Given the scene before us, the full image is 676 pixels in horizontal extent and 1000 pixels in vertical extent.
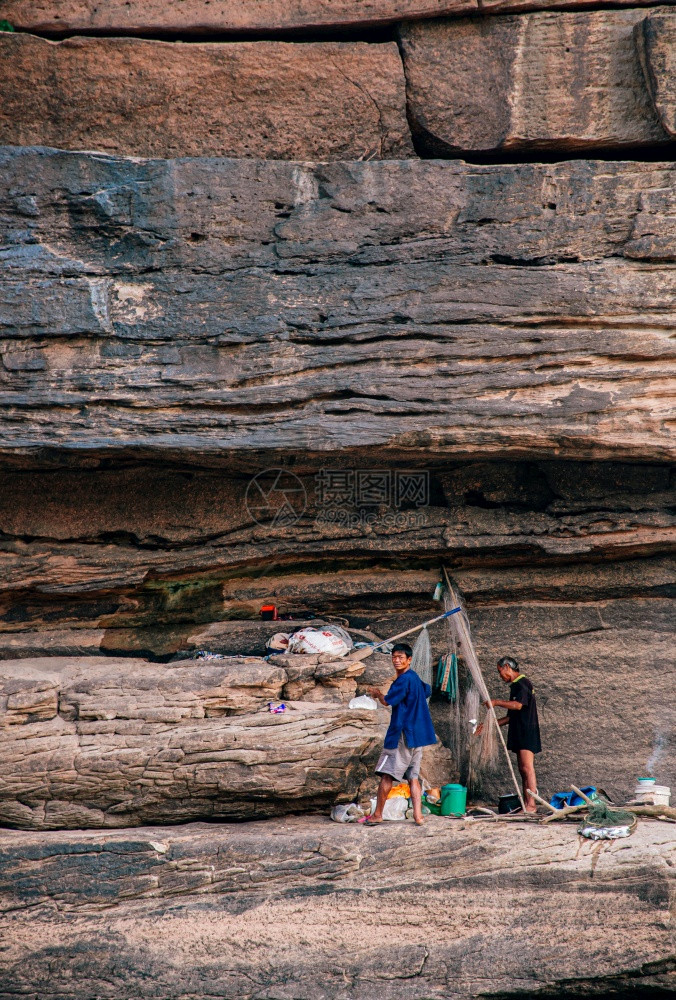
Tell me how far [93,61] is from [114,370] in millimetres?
3128

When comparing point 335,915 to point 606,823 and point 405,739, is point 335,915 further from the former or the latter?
point 606,823

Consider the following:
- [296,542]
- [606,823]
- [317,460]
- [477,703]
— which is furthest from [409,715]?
[317,460]

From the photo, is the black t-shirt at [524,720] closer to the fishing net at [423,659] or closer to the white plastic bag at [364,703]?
the fishing net at [423,659]

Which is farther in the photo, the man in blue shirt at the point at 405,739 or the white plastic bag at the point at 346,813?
the white plastic bag at the point at 346,813

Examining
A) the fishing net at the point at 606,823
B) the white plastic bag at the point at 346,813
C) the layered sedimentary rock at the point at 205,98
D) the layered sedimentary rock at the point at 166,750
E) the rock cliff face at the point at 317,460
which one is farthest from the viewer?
the layered sedimentary rock at the point at 205,98

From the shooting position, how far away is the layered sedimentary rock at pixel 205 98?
28.0 feet

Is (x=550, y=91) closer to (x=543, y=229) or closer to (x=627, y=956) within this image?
(x=543, y=229)

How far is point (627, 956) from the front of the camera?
684cm

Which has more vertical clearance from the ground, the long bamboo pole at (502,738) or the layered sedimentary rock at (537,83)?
the layered sedimentary rock at (537,83)

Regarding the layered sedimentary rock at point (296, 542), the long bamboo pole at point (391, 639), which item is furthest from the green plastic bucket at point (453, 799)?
the layered sedimentary rock at point (296, 542)

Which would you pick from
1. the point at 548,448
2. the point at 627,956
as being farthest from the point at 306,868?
the point at 548,448

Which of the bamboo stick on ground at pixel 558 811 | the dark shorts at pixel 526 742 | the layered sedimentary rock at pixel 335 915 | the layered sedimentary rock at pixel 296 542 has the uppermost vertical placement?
the layered sedimentary rock at pixel 296 542

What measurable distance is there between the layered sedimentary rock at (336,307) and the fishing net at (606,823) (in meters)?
3.13

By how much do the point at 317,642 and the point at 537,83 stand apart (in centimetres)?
570
